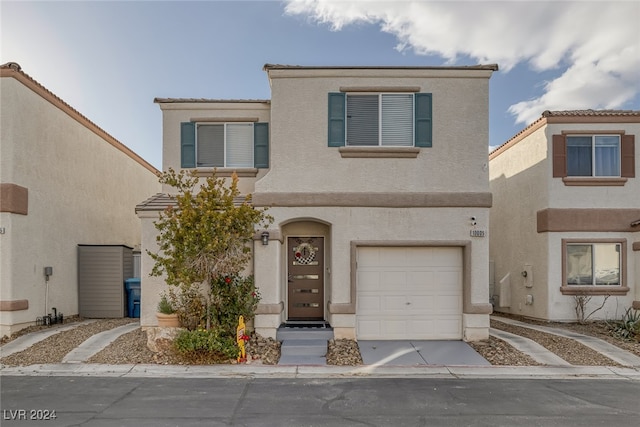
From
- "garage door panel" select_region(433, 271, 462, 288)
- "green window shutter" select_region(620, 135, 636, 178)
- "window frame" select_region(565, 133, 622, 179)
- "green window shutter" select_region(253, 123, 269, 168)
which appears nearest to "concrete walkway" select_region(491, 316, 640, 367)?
"garage door panel" select_region(433, 271, 462, 288)

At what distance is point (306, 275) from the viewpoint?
11.6 m

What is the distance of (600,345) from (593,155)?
5.70 meters

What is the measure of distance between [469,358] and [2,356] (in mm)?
9943

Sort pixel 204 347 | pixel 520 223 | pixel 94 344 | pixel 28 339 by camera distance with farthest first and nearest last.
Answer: pixel 520 223 → pixel 28 339 → pixel 94 344 → pixel 204 347

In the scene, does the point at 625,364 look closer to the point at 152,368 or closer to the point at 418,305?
the point at 418,305

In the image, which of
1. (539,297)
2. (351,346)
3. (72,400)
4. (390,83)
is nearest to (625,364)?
(539,297)

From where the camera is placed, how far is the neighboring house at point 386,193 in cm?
1060

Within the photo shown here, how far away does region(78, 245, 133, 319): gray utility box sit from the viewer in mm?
13164

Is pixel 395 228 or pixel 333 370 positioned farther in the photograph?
pixel 395 228

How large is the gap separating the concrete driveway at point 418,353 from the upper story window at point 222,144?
19.0 feet

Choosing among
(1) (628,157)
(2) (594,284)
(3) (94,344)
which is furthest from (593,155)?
(3) (94,344)

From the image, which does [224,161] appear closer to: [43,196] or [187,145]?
[187,145]

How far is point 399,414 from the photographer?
20.9 feet

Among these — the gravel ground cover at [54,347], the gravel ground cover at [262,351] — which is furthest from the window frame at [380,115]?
the gravel ground cover at [54,347]
